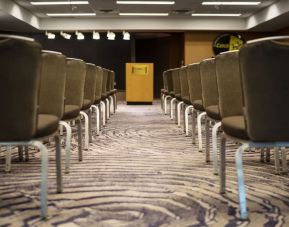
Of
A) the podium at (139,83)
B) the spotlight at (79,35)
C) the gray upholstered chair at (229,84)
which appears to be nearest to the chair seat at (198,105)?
the gray upholstered chair at (229,84)

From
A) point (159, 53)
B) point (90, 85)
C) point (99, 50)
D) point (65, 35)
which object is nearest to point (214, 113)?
point (90, 85)

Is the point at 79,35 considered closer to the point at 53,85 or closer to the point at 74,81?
the point at 74,81

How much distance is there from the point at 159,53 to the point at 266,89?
1433 cm

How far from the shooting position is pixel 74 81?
10.2 ft

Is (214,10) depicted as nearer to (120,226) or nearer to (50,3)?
(50,3)

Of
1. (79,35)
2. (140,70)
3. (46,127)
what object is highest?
(79,35)

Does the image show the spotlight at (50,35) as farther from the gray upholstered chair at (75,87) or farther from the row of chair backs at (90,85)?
the gray upholstered chair at (75,87)

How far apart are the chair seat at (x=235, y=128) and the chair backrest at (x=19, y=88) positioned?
86 centimetres

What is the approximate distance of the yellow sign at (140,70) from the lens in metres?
A: 11.1

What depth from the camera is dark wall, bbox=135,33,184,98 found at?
15.3 meters

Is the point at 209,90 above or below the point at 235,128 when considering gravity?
above

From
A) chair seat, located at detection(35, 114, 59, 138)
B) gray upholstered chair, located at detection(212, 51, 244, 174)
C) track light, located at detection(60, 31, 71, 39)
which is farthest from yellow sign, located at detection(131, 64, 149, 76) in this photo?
chair seat, located at detection(35, 114, 59, 138)

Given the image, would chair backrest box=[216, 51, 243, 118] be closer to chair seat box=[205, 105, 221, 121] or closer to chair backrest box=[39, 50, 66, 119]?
Result: chair seat box=[205, 105, 221, 121]

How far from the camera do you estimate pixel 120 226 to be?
1744mm
